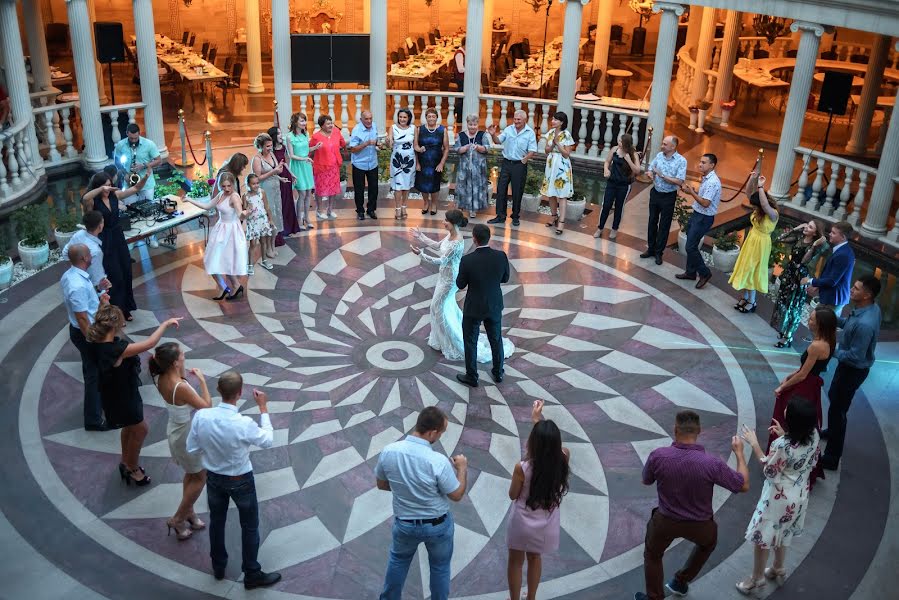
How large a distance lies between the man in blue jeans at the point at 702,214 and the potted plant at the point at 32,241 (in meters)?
7.35

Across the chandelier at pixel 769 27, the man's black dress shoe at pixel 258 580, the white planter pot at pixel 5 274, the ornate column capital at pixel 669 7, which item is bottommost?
the man's black dress shoe at pixel 258 580

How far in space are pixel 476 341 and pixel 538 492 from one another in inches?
127

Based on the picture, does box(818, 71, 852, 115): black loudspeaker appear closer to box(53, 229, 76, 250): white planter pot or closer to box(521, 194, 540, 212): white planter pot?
box(521, 194, 540, 212): white planter pot

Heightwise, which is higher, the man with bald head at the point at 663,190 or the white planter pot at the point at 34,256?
the man with bald head at the point at 663,190

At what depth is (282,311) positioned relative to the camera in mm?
9648

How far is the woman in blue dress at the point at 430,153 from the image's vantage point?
11.9 m

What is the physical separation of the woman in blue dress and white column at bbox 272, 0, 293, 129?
348 centimetres

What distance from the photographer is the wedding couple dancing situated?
7723 millimetres

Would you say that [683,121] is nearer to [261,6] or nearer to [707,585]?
[261,6]

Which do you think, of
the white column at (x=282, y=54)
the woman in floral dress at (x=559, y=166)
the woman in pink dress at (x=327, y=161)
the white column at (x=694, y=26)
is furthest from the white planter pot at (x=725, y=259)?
the white column at (x=694, y=26)

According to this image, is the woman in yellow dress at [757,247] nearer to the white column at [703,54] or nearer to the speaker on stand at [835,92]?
the speaker on stand at [835,92]

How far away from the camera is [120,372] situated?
21.3 feet

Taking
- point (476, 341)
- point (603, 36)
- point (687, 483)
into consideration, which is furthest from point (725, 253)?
point (603, 36)

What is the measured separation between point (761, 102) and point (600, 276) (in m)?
11.0
